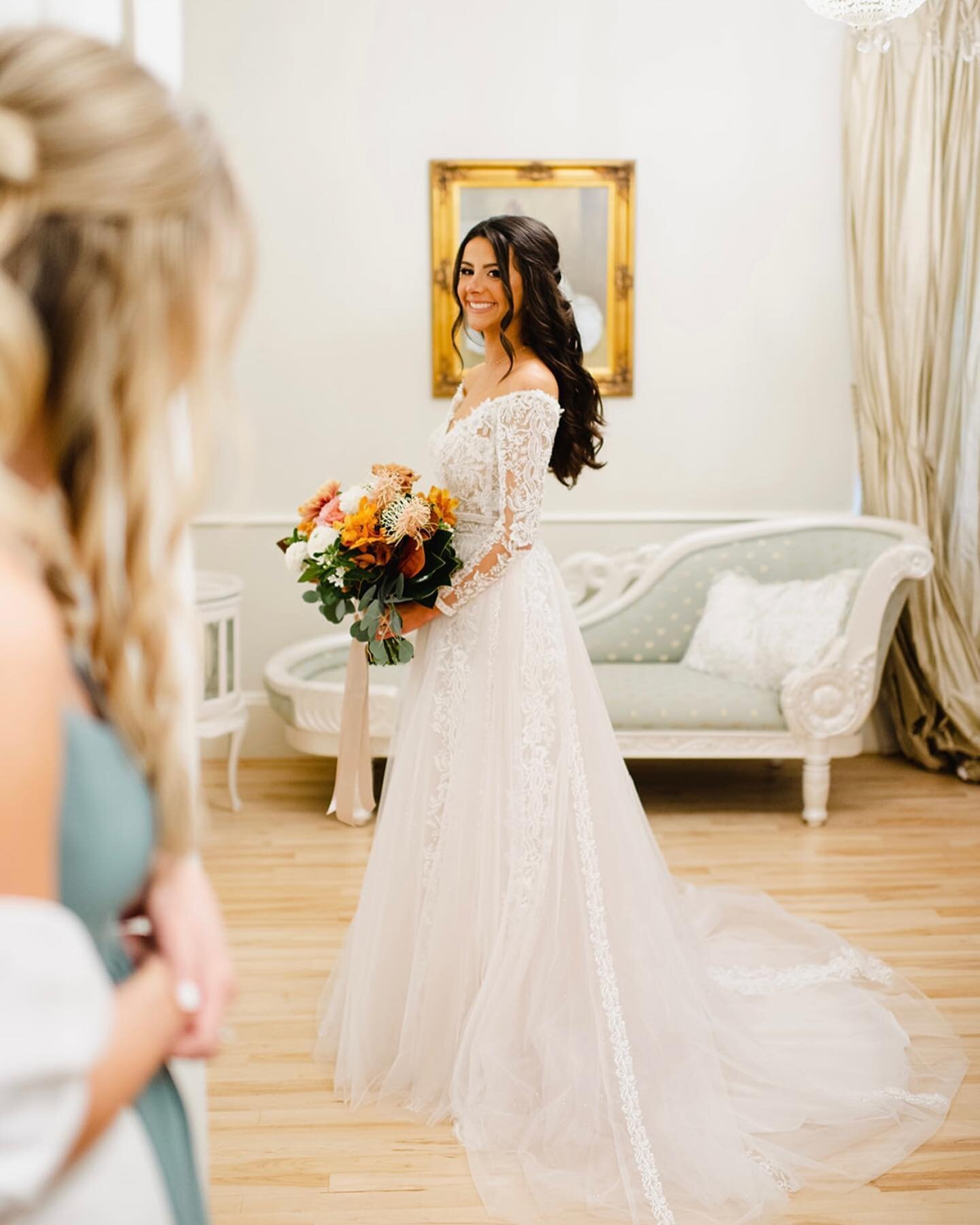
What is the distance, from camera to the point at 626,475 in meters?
5.54

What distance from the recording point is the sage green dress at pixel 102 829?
0.82 meters

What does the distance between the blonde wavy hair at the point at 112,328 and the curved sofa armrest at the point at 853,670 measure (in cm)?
392

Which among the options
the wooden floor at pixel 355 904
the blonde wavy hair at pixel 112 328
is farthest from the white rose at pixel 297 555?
the blonde wavy hair at pixel 112 328

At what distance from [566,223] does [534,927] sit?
3558 mm

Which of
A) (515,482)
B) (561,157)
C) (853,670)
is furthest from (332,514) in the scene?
(561,157)

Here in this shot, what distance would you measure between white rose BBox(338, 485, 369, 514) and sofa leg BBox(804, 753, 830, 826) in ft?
8.22

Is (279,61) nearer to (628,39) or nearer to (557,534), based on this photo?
(628,39)

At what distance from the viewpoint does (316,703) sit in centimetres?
475

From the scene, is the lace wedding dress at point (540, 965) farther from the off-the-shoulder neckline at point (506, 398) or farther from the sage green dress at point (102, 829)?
the sage green dress at point (102, 829)

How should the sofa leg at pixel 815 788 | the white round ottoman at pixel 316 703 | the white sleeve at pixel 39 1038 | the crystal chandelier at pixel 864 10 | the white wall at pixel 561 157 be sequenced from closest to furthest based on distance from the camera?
the white sleeve at pixel 39 1038
the crystal chandelier at pixel 864 10
the sofa leg at pixel 815 788
the white round ottoman at pixel 316 703
the white wall at pixel 561 157

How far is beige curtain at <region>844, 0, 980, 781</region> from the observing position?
202 inches

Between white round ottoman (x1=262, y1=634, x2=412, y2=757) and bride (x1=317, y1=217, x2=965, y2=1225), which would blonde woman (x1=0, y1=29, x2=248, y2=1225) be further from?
white round ottoman (x1=262, y1=634, x2=412, y2=757)

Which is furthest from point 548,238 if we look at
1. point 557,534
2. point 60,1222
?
point 557,534

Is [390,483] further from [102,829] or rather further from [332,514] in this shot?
[102,829]
